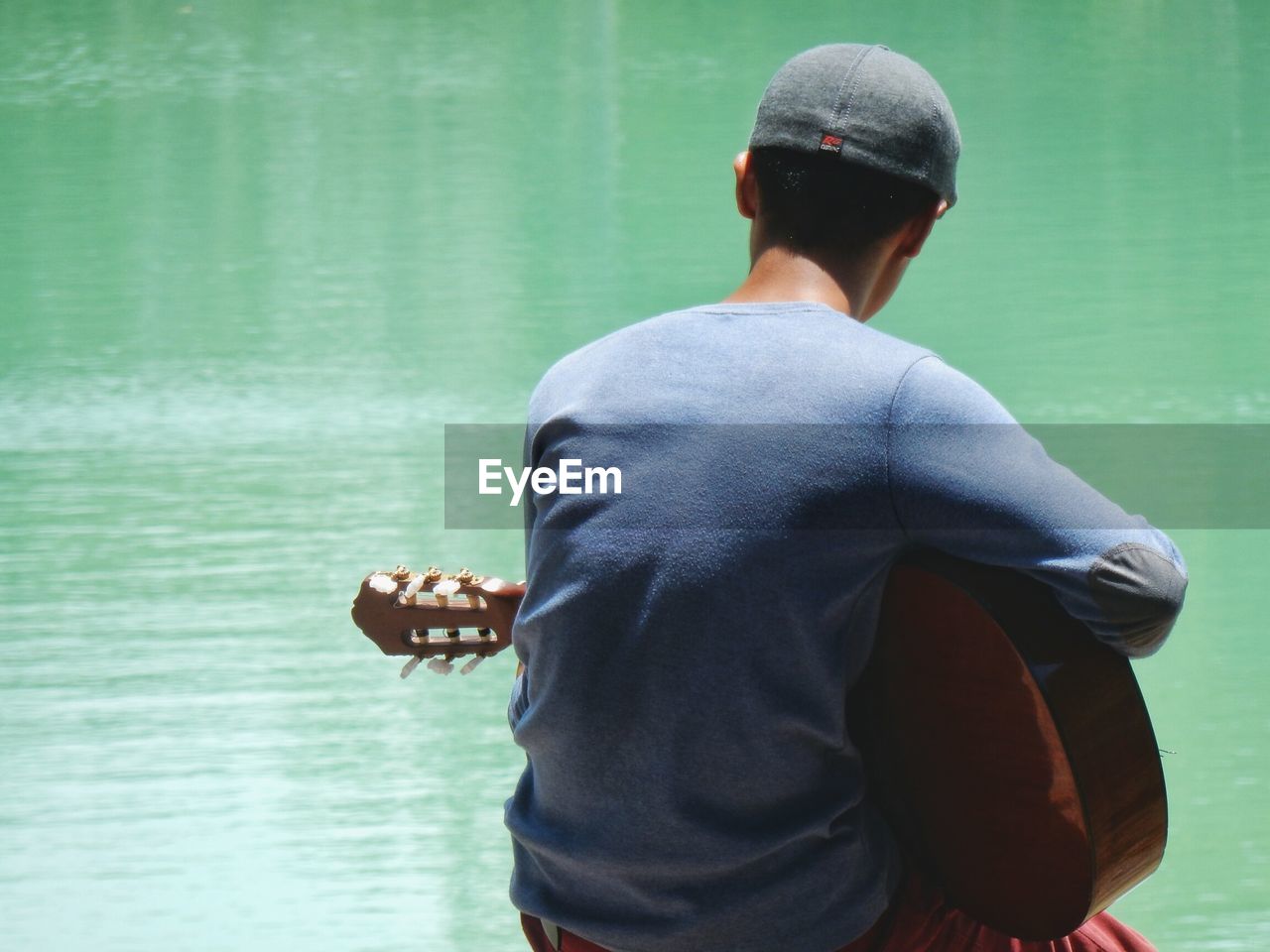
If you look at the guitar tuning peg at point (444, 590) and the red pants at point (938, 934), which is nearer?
the red pants at point (938, 934)

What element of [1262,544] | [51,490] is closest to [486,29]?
[51,490]

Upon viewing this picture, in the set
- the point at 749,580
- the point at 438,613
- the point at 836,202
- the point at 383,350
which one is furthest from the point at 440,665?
the point at 383,350

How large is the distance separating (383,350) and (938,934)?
13.1 feet

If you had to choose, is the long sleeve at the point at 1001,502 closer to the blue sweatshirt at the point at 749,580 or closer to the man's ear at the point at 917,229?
the blue sweatshirt at the point at 749,580

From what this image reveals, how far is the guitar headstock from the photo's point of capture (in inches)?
64.1

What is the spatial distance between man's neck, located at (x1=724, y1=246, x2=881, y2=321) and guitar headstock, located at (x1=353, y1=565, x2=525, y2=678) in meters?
0.37

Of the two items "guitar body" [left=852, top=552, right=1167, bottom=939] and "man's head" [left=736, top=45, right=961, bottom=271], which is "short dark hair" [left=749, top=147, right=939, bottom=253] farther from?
"guitar body" [left=852, top=552, right=1167, bottom=939]

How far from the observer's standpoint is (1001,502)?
4.15ft

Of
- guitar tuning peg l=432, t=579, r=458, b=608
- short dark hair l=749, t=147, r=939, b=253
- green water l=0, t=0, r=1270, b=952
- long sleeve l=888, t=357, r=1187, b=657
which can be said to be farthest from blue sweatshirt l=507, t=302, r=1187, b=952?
green water l=0, t=0, r=1270, b=952

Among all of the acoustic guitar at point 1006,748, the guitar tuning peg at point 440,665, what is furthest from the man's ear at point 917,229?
the guitar tuning peg at point 440,665

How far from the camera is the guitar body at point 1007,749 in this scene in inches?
55.1

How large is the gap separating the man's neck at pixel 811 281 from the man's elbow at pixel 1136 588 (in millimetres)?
306

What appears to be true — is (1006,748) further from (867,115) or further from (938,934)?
(867,115)

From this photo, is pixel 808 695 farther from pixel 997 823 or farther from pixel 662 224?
pixel 662 224
